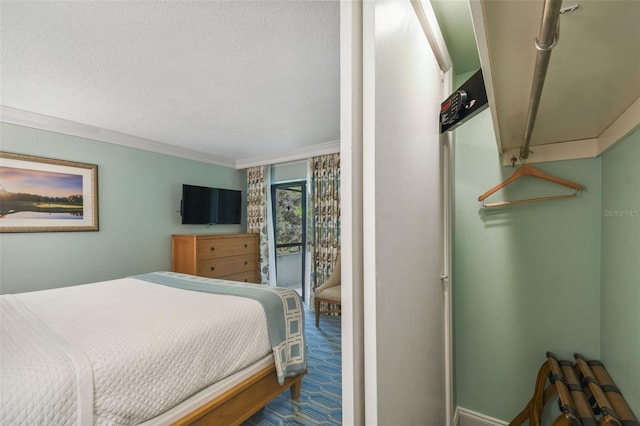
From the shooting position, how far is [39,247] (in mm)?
2734

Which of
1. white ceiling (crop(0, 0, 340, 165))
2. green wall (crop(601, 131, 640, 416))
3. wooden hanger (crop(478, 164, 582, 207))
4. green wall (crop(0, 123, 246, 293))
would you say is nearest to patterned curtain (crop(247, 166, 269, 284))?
green wall (crop(0, 123, 246, 293))

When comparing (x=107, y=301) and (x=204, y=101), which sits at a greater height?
(x=204, y=101)

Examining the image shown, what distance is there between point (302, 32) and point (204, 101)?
1.28 m

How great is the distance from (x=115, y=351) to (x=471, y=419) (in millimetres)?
1974

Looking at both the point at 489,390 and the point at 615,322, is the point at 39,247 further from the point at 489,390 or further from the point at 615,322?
the point at 615,322

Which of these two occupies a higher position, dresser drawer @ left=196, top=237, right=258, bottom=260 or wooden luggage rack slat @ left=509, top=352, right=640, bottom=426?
dresser drawer @ left=196, top=237, right=258, bottom=260

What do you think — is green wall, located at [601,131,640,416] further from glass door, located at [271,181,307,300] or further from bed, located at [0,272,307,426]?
glass door, located at [271,181,307,300]

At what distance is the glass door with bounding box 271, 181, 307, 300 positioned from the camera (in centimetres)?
465

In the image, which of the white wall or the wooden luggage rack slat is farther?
the wooden luggage rack slat

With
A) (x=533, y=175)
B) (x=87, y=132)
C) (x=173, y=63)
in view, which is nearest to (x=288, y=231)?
(x=87, y=132)

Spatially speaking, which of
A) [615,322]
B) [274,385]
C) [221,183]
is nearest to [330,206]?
[221,183]

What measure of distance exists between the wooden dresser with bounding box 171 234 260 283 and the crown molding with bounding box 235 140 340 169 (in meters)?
1.27

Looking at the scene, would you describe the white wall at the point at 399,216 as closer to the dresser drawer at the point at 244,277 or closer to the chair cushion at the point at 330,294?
the chair cushion at the point at 330,294

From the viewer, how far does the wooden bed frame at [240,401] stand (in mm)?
→ 1405
